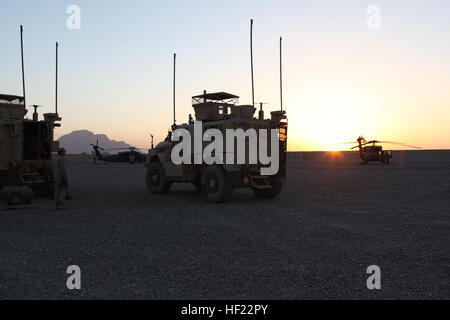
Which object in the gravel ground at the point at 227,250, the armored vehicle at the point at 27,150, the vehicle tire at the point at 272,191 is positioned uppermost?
the armored vehicle at the point at 27,150

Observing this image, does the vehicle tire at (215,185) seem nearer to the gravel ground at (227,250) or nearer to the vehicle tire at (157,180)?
the gravel ground at (227,250)

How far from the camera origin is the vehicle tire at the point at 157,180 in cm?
1478

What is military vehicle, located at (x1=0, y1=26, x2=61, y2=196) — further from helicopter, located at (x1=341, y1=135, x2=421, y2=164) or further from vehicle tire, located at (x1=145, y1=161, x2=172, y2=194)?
helicopter, located at (x1=341, y1=135, x2=421, y2=164)

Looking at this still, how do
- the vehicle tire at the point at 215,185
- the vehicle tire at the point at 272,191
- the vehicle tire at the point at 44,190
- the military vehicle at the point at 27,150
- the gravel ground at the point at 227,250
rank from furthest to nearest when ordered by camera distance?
the vehicle tire at the point at 44,190
the vehicle tire at the point at 272,191
the military vehicle at the point at 27,150
the vehicle tire at the point at 215,185
the gravel ground at the point at 227,250

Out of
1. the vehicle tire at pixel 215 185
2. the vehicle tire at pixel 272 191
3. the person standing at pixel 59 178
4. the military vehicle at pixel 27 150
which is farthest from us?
the vehicle tire at pixel 272 191

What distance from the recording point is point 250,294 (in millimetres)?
Result: 4371

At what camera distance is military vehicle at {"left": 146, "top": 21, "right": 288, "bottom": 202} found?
40.0ft

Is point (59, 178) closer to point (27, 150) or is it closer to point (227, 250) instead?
point (27, 150)

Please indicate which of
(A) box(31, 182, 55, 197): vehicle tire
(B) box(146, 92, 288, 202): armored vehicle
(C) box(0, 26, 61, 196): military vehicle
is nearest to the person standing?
(C) box(0, 26, 61, 196): military vehicle

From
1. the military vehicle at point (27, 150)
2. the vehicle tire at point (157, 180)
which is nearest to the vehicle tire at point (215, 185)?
the vehicle tire at point (157, 180)

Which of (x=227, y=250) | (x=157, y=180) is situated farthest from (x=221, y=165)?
(x=227, y=250)

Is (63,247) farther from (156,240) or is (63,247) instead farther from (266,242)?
(266,242)

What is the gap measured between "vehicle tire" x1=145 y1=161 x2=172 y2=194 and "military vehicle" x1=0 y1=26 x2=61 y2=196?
3.45 meters

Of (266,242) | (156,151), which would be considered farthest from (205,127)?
(266,242)
